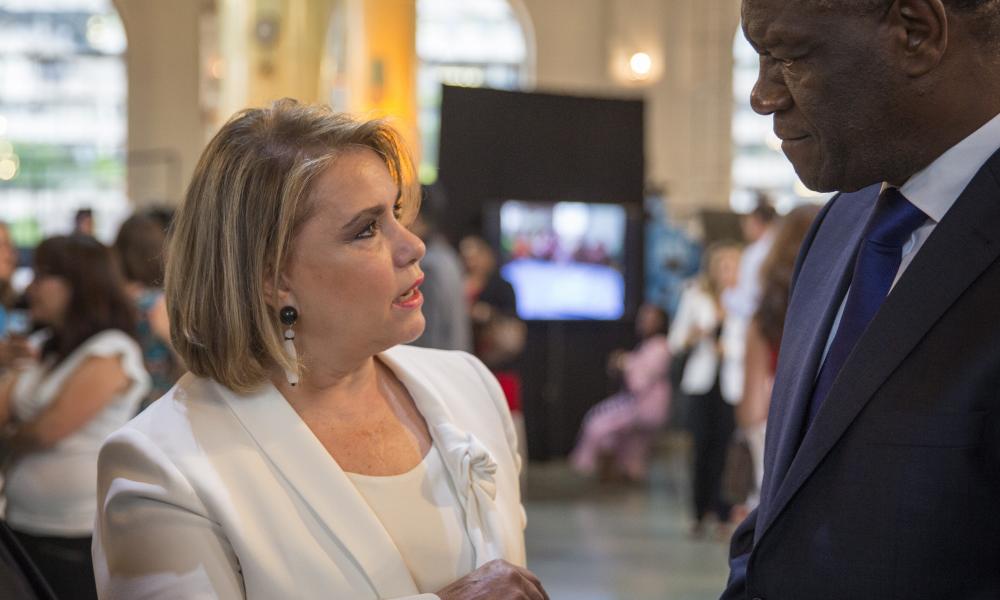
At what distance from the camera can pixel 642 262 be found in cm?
1037

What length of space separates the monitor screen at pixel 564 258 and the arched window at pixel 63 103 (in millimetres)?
9518

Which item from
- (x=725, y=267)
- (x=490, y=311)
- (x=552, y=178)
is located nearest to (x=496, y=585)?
(x=490, y=311)

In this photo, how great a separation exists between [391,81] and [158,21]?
1024 centimetres

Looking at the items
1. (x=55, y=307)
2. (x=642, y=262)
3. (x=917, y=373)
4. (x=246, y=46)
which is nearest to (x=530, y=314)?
(x=642, y=262)

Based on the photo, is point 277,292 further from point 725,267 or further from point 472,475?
point 725,267

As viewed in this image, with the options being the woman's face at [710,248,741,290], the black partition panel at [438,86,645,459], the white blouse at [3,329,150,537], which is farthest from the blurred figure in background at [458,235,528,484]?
the white blouse at [3,329,150,537]

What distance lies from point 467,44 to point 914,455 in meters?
17.6

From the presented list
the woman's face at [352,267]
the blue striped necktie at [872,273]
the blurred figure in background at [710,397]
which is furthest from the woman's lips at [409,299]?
the blurred figure in background at [710,397]

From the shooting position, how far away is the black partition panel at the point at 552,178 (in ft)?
27.8

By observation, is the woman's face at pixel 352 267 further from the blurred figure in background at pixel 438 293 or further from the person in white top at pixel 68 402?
the blurred figure in background at pixel 438 293

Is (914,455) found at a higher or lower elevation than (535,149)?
lower

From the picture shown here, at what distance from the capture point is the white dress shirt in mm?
1475

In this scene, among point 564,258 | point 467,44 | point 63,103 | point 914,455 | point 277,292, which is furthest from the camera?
point 467,44

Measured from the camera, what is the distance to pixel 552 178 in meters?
9.68
